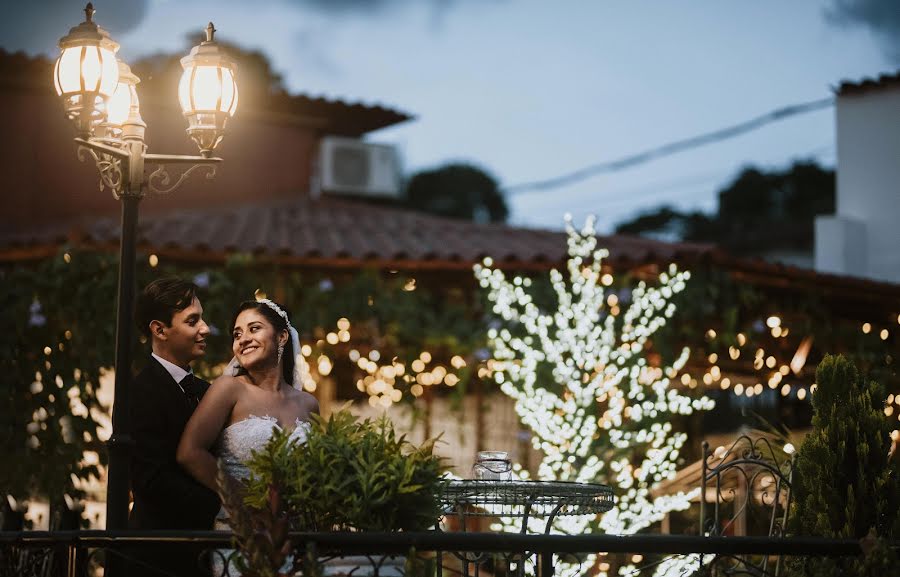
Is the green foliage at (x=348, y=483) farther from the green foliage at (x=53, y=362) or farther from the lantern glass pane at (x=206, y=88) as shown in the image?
the green foliage at (x=53, y=362)

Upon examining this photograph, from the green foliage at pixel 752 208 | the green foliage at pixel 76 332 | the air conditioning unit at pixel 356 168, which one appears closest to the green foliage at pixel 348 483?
the green foliage at pixel 76 332

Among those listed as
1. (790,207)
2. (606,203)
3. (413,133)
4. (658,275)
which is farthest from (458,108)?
(658,275)

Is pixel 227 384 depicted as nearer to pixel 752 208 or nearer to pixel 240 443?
pixel 240 443

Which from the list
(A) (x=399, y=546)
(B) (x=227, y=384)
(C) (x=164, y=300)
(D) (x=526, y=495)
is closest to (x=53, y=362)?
(C) (x=164, y=300)

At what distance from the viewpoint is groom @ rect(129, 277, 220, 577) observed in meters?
4.93

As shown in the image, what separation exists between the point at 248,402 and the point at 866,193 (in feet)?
39.4

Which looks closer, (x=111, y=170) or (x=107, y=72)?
(x=107, y=72)

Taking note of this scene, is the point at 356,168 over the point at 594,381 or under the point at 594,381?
over

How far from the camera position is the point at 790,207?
39562mm

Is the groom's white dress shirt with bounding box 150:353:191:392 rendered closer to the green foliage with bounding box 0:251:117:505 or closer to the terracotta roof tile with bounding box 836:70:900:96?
the green foliage with bounding box 0:251:117:505

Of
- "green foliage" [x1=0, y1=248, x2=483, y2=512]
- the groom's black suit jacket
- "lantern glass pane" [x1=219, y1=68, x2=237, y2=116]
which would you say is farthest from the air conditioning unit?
the groom's black suit jacket

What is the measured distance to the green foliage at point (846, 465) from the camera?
494 cm

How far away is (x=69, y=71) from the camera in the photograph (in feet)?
18.5

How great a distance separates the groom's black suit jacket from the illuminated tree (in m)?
4.34
